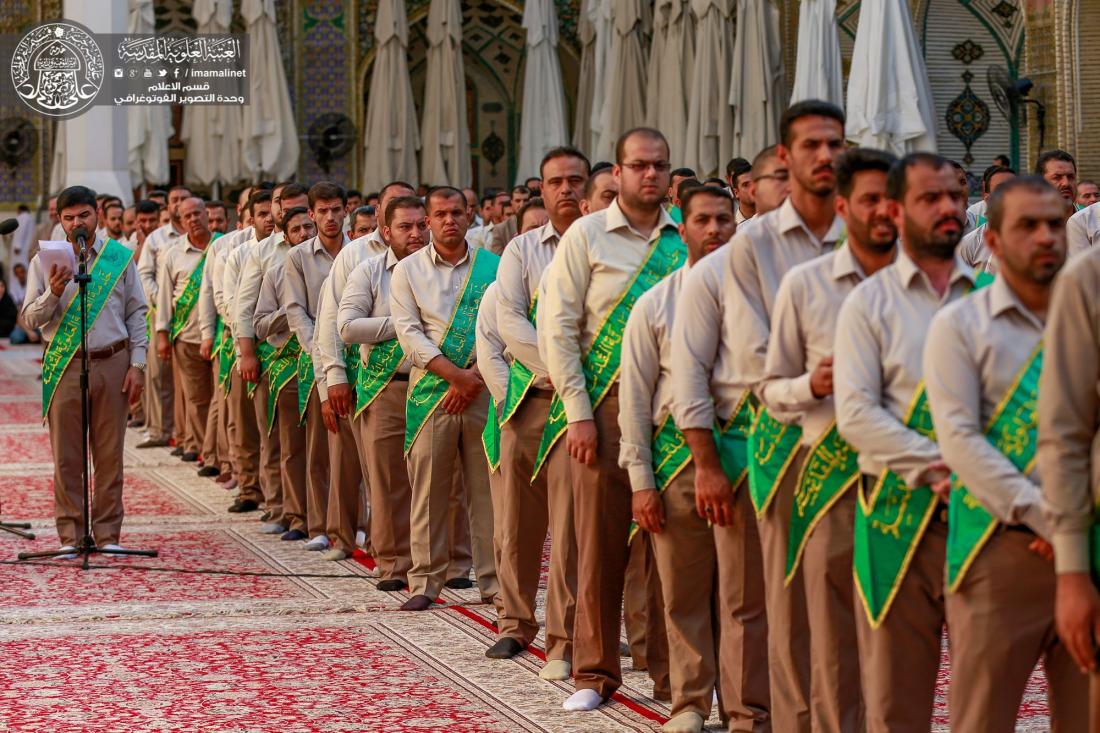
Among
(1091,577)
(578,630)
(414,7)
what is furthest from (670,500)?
(414,7)

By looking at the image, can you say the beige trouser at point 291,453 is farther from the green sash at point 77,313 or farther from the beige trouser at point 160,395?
the beige trouser at point 160,395

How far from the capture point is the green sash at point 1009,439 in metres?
3.67

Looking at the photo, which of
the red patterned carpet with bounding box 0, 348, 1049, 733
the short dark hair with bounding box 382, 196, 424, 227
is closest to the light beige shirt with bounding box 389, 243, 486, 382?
the short dark hair with bounding box 382, 196, 424, 227

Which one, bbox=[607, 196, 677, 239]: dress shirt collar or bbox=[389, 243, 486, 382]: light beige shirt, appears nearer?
bbox=[607, 196, 677, 239]: dress shirt collar

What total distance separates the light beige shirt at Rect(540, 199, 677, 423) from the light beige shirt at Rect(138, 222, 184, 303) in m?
8.35

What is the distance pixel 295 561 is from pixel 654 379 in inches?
153

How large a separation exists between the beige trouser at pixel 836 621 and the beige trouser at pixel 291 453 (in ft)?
18.5

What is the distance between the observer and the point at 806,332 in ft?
14.6

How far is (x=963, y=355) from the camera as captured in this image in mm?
3695

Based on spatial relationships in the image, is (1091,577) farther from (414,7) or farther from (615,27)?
(414,7)

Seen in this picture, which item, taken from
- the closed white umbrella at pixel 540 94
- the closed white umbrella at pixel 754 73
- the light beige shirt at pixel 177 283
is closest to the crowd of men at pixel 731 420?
the light beige shirt at pixel 177 283

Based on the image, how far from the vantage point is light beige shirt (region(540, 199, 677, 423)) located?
5.84 m

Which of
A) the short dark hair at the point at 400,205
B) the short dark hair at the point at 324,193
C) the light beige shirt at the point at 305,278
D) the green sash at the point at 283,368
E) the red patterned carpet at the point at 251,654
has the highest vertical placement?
the short dark hair at the point at 324,193

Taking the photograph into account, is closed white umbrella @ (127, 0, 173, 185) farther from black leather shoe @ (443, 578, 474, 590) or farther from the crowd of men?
black leather shoe @ (443, 578, 474, 590)
